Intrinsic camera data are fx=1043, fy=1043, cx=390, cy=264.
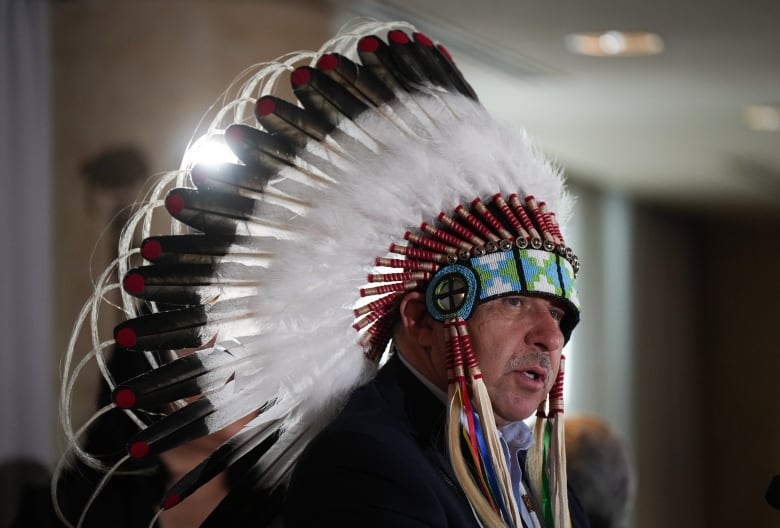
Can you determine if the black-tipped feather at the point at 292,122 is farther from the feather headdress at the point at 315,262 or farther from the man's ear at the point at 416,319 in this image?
the man's ear at the point at 416,319

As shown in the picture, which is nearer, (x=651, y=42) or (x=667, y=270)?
(x=651, y=42)

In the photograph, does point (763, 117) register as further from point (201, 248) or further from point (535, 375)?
point (201, 248)

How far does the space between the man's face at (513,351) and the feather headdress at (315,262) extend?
3 cm

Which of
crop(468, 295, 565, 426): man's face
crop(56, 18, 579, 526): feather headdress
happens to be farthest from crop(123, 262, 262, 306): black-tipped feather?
crop(468, 295, 565, 426): man's face

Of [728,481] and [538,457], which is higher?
[538,457]

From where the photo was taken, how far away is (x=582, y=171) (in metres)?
7.89

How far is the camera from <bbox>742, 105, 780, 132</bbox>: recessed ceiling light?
19.2 ft

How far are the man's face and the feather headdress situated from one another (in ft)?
0.11

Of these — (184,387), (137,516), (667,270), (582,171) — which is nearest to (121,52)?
(137,516)

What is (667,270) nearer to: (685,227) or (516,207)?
(685,227)

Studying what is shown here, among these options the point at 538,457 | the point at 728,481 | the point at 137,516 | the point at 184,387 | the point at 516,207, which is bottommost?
the point at 728,481

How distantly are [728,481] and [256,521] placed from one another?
32.2 feet

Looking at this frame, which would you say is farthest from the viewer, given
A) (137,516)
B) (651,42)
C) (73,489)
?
(651,42)

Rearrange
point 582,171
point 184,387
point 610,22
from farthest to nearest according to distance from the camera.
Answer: point 582,171 → point 610,22 → point 184,387
